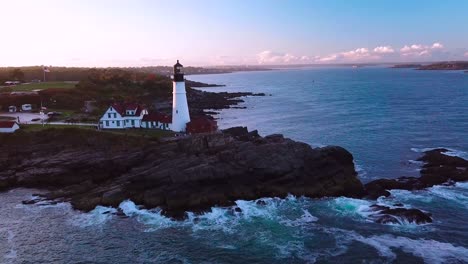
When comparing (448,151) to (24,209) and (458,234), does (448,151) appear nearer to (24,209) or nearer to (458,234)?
(458,234)

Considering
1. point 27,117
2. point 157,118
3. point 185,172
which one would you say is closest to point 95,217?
point 185,172

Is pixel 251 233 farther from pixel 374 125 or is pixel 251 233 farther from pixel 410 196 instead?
pixel 374 125

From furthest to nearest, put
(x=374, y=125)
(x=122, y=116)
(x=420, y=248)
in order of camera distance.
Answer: (x=374, y=125)
(x=122, y=116)
(x=420, y=248)

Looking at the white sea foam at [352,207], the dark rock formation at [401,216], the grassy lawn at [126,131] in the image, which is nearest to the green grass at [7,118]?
the grassy lawn at [126,131]

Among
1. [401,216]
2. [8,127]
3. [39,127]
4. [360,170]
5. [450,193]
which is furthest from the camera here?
[39,127]

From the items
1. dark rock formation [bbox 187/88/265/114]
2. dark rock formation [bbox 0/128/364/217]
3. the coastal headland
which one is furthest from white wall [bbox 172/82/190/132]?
dark rock formation [bbox 187/88/265/114]

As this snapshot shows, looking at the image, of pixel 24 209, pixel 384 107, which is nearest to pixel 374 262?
pixel 24 209

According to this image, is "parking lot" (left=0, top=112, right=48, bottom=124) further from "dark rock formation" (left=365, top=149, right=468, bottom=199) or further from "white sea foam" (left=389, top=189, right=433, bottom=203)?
"white sea foam" (left=389, top=189, right=433, bottom=203)
